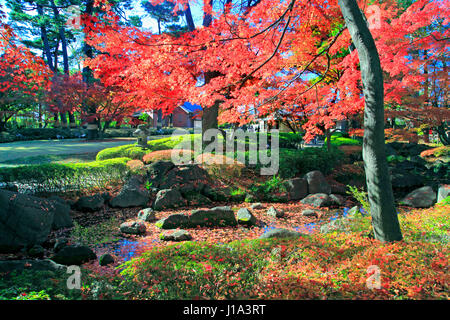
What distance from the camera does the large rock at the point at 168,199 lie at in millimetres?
7109

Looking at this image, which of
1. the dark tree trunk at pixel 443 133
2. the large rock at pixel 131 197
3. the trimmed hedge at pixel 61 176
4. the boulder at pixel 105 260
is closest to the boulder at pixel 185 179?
the large rock at pixel 131 197

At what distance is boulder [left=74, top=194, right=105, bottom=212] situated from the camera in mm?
6711

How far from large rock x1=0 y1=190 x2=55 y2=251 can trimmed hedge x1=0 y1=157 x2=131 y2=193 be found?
2.33 metres

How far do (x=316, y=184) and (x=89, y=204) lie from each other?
659 centimetres

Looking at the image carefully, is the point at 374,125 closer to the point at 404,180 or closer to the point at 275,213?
the point at 275,213

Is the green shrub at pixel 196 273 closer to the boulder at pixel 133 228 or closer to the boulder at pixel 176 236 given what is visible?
the boulder at pixel 176 236

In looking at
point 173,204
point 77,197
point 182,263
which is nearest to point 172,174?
point 173,204

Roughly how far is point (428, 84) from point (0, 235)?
1245cm

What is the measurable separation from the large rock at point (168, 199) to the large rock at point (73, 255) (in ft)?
9.89

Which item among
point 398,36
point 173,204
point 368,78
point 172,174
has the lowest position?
point 173,204

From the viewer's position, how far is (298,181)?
8344 mm

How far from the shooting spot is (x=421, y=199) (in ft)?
24.8

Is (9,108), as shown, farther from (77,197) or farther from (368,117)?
(368,117)

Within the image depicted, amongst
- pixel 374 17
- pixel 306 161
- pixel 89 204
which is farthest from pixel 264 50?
pixel 89 204
